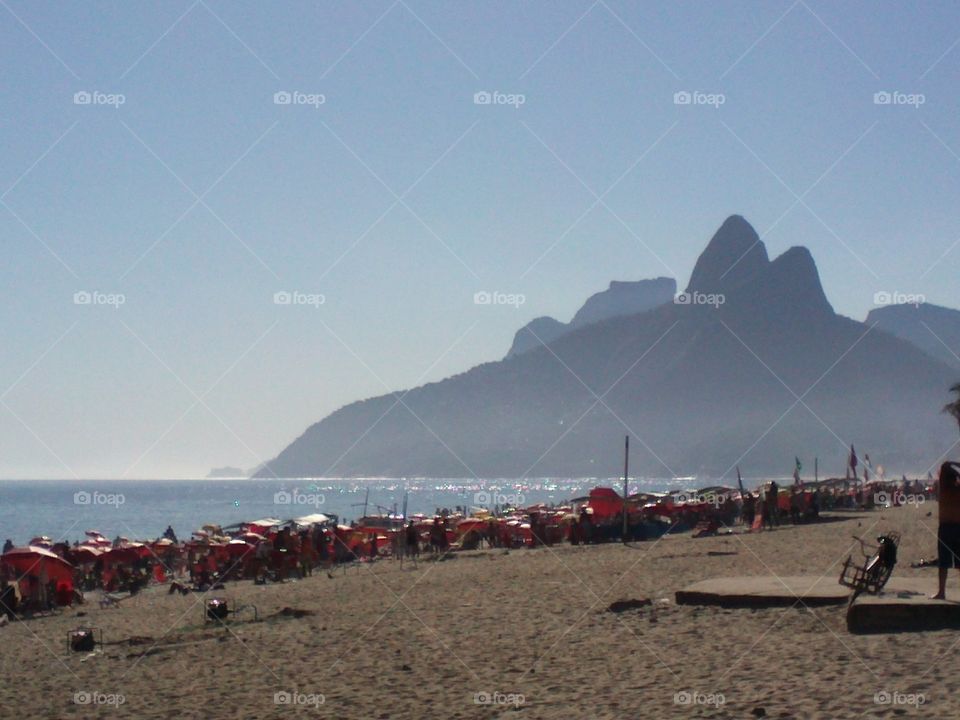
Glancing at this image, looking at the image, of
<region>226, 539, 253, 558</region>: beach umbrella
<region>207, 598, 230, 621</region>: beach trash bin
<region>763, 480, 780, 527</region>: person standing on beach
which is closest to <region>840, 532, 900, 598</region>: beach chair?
<region>207, 598, 230, 621</region>: beach trash bin

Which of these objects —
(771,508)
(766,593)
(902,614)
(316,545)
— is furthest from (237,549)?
(902,614)

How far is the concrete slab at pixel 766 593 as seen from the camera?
36.7ft

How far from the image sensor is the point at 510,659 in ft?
34.5

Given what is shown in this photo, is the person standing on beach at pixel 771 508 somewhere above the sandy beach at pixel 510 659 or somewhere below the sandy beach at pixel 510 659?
above

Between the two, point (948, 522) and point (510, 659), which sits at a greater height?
point (948, 522)

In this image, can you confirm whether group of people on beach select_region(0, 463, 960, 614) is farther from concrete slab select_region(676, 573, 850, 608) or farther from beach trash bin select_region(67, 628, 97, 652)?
concrete slab select_region(676, 573, 850, 608)

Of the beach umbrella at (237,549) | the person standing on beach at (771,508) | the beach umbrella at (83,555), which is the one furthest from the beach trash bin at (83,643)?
the person standing on beach at (771,508)

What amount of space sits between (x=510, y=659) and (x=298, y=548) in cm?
1962

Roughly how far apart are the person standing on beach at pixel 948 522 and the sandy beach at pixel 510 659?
0.36 meters

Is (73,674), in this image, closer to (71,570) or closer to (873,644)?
(873,644)

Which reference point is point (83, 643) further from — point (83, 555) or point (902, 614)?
point (83, 555)

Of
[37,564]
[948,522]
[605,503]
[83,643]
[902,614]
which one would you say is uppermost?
[948,522]

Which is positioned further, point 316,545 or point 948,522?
point 316,545

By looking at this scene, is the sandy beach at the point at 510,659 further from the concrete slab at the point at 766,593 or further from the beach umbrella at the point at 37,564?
the beach umbrella at the point at 37,564
